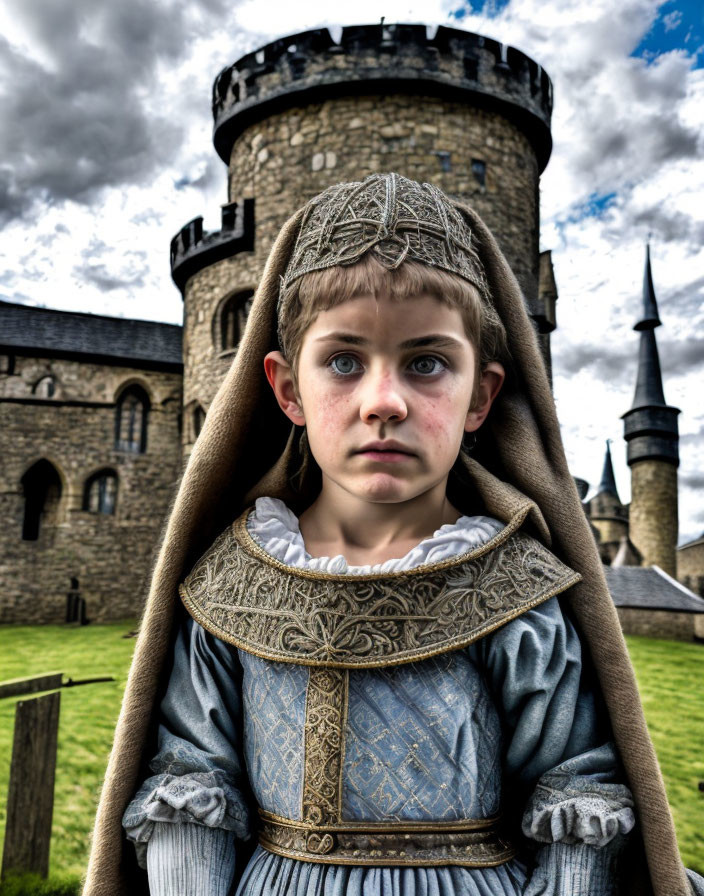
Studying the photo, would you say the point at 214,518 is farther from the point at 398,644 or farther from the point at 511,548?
the point at 511,548

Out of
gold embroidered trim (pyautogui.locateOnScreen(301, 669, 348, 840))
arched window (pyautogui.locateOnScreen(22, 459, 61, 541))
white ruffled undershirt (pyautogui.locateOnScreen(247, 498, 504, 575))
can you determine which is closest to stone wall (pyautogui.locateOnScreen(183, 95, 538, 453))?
arched window (pyautogui.locateOnScreen(22, 459, 61, 541))

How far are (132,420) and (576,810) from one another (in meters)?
16.2

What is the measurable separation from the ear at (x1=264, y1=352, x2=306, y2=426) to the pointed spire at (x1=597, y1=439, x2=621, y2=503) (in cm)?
3748

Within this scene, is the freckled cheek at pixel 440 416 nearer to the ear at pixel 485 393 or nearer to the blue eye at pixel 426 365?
the blue eye at pixel 426 365

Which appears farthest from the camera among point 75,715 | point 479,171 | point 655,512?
point 655,512

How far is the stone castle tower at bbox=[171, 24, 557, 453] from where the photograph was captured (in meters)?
10.7

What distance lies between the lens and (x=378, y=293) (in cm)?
131

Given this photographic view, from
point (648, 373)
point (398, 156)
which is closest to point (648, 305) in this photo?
point (648, 373)

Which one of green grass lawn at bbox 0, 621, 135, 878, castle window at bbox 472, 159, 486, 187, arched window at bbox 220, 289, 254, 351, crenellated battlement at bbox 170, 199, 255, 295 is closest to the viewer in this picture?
green grass lawn at bbox 0, 621, 135, 878

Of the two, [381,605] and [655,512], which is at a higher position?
[655,512]

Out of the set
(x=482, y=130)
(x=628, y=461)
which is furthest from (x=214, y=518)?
(x=628, y=461)

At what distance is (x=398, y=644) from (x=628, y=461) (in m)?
28.1

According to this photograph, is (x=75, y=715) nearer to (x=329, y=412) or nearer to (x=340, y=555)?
(x=340, y=555)

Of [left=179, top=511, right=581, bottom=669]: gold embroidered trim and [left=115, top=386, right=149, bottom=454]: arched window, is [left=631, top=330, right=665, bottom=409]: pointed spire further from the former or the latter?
Answer: [left=179, top=511, right=581, bottom=669]: gold embroidered trim
